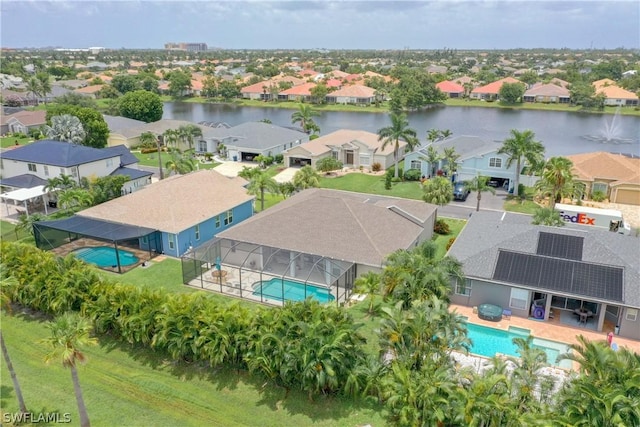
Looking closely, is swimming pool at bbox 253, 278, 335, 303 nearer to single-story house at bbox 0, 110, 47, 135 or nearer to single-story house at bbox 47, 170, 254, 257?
single-story house at bbox 47, 170, 254, 257

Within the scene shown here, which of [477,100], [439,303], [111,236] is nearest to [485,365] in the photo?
[439,303]

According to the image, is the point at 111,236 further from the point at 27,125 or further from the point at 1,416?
the point at 27,125

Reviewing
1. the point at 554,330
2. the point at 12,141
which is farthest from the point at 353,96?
the point at 554,330

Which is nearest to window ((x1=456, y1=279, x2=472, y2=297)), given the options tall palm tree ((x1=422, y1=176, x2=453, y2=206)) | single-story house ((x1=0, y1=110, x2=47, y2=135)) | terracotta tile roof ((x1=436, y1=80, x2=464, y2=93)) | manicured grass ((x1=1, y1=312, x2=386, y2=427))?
manicured grass ((x1=1, y1=312, x2=386, y2=427))

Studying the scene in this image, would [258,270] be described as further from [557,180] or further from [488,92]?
[488,92]

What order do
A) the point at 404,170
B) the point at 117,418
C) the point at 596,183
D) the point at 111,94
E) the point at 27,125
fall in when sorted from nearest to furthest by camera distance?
the point at 117,418 → the point at 596,183 → the point at 404,170 → the point at 27,125 → the point at 111,94

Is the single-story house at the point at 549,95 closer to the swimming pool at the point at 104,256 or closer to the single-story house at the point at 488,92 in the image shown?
the single-story house at the point at 488,92
